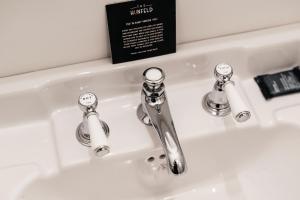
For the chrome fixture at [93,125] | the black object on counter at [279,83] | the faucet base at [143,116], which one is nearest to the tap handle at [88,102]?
the chrome fixture at [93,125]

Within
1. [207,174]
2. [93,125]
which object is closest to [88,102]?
[93,125]

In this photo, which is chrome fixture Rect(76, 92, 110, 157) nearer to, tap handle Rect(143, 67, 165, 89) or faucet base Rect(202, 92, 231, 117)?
tap handle Rect(143, 67, 165, 89)

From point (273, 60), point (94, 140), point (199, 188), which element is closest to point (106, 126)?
point (94, 140)

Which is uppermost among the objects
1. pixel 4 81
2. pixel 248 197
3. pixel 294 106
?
pixel 4 81

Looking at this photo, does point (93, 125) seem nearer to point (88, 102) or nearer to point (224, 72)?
point (88, 102)

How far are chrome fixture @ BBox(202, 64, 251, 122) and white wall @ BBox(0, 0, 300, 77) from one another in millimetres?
89

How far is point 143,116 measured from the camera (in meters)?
0.65

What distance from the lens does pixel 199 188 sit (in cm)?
71

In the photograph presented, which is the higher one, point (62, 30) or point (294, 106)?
point (62, 30)

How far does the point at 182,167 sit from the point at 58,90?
0.77ft

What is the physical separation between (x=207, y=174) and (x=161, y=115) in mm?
172

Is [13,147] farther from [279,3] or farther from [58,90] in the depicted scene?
[279,3]

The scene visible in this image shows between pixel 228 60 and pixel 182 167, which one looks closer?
pixel 182 167

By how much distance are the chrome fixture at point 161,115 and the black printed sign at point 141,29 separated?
0.06 m
